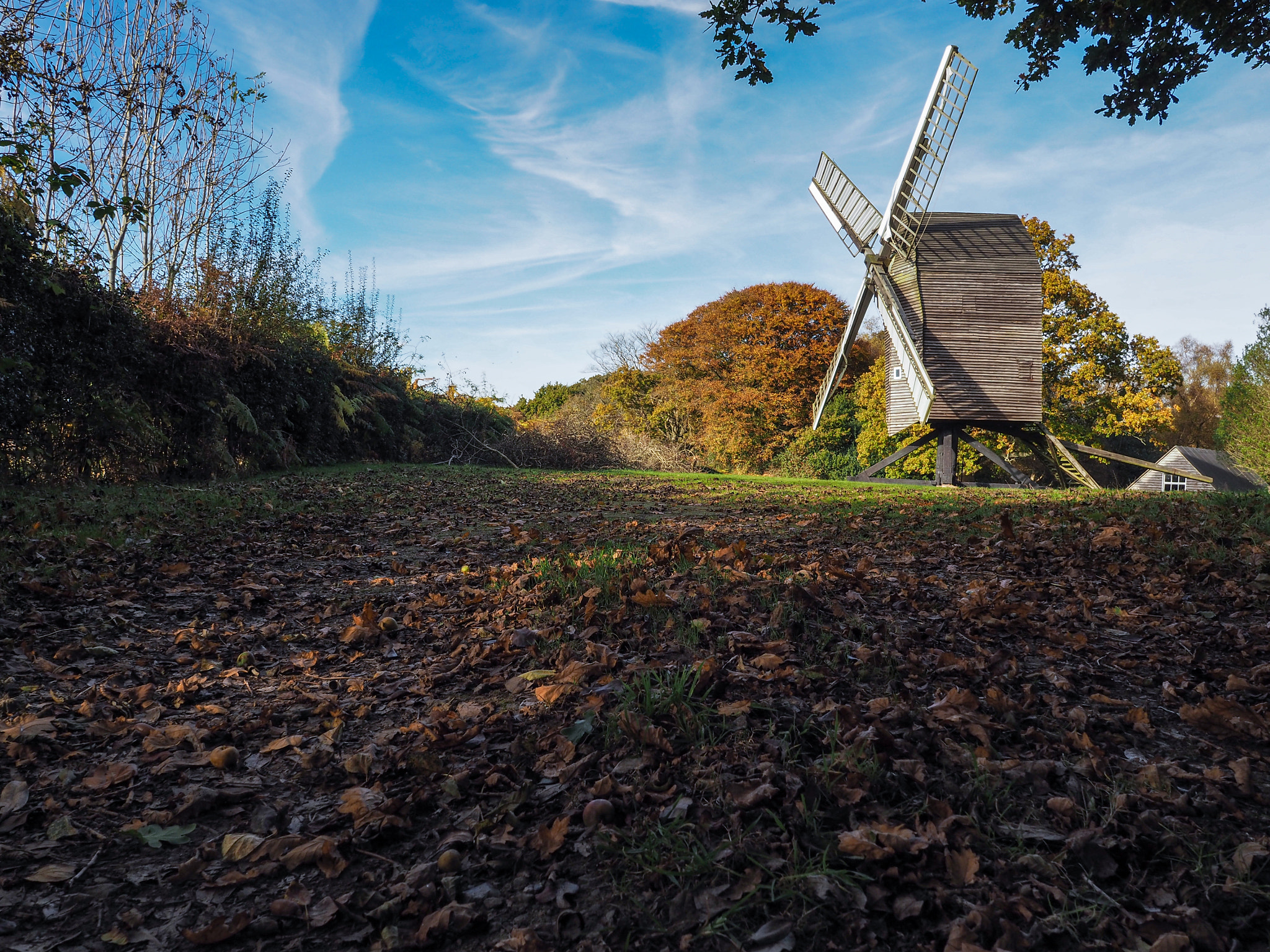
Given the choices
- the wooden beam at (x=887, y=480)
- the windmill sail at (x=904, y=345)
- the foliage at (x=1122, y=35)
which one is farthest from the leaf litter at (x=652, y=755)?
the windmill sail at (x=904, y=345)

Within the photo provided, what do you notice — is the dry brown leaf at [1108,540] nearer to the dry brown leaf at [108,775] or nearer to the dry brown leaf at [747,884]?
the dry brown leaf at [747,884]

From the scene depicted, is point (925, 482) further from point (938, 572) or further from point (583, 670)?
point (583, 670)

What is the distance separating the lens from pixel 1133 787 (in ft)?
7.86

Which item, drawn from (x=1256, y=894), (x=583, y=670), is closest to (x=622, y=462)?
(x=583, y=670)

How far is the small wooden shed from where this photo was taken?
96.4 feet

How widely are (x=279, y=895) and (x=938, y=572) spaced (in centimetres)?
468

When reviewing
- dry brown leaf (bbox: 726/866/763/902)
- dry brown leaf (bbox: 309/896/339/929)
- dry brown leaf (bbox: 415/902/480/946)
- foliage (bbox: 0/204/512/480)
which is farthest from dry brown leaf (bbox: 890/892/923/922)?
foliage (bbox: 0/204/512/480)

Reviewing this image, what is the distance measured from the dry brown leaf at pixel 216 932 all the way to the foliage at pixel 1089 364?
2810 cm

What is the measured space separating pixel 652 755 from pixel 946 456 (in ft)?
70.4

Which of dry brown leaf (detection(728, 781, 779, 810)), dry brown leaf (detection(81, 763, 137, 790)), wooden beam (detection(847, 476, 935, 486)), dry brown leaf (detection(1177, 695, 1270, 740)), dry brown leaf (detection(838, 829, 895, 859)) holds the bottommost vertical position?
dry brown leaf (detection(81, 763, 137, 790))

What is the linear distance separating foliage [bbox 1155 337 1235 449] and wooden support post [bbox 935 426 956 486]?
20.6 m

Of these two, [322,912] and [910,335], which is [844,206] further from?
[322,912]

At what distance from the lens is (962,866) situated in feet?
6.62

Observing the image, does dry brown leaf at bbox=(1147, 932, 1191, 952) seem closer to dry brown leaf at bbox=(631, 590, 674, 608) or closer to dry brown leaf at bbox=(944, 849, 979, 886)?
dry brown leaf at bbox=(944, 849, 979, 886)
